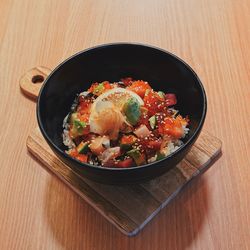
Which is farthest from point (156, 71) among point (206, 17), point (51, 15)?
point (51, 15)

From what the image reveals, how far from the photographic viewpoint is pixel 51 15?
1520 millimetres

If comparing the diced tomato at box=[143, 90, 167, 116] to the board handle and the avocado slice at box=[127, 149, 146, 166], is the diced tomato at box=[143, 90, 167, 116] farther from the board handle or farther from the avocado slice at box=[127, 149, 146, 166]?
the board handle

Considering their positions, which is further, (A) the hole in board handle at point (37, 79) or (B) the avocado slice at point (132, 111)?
(A) the hole in board handle at point (37, 79)

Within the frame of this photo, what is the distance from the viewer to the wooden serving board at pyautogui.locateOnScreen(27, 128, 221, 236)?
0.95 metres

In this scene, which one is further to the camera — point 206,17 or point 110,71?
point 206,17

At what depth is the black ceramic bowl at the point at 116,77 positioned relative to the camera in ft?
3.34

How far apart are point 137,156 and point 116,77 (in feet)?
1.11

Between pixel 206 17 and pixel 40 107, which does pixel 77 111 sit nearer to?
pixel 40 107

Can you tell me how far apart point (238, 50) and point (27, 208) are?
881mm

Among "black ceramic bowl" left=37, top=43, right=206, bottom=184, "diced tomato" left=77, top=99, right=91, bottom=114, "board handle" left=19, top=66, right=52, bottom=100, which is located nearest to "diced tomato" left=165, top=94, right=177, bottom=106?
"black ceramic bowl" left=37, top=43, right=206, bottom=184

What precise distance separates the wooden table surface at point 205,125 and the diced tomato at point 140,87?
0.22m

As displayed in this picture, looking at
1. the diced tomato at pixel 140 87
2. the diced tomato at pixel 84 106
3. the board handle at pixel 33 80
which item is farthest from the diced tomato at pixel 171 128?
the board handle at pixel 33 80

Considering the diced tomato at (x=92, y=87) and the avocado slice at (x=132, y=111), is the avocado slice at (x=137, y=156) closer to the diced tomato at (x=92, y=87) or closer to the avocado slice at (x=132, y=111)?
the avocado slice at (x=132, y=111)

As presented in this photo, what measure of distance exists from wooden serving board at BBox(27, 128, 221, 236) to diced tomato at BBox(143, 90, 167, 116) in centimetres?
15
